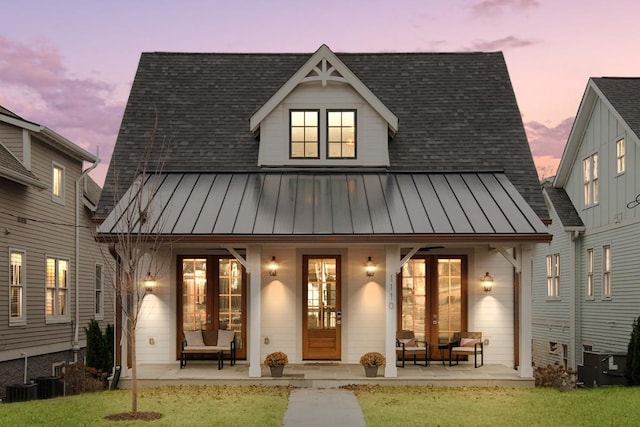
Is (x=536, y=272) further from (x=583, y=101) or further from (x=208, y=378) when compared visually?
(x=208, y=378)

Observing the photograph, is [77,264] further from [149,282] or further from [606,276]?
[606,276]

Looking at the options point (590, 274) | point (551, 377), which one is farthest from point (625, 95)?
point (551, 377)

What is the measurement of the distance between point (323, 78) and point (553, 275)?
46.1 feet

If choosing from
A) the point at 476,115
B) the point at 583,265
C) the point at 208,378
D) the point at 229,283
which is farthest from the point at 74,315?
the point at 583,265

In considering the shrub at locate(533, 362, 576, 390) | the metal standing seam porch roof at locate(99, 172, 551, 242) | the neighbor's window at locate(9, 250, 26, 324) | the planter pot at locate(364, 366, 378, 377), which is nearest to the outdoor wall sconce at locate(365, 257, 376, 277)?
the metal standing seam porch roof at locate(99, 172, 551, 242)

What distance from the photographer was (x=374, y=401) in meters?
13.8

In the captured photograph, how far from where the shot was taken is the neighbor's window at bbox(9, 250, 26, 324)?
1975 cm

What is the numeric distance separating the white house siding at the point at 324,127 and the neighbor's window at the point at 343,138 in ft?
0.42

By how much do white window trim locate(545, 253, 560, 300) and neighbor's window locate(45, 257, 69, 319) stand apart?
54.6 ft

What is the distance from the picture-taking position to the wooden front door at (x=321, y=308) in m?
18.4

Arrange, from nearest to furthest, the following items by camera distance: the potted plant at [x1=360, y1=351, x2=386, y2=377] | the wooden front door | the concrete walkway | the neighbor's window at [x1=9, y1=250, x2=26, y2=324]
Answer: the concrete walkway → the potted plant at [x1=360, y1=351, x2=386, y2=377] → the wooden front door → the neighbor's window at [x1=9, y1=250, x2=26, y2=324]

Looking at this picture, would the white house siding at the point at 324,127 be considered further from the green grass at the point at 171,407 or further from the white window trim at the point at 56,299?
the white window trim at the point at 56,299

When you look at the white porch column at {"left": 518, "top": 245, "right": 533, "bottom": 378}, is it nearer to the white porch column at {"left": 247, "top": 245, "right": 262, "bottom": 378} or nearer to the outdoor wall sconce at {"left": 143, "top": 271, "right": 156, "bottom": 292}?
the white porch column at {"left": 247, "top": 245, "right": 262, "bottom": 378}

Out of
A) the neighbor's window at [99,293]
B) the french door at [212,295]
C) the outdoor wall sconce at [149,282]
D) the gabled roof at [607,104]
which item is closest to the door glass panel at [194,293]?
the french door at [212,295]
